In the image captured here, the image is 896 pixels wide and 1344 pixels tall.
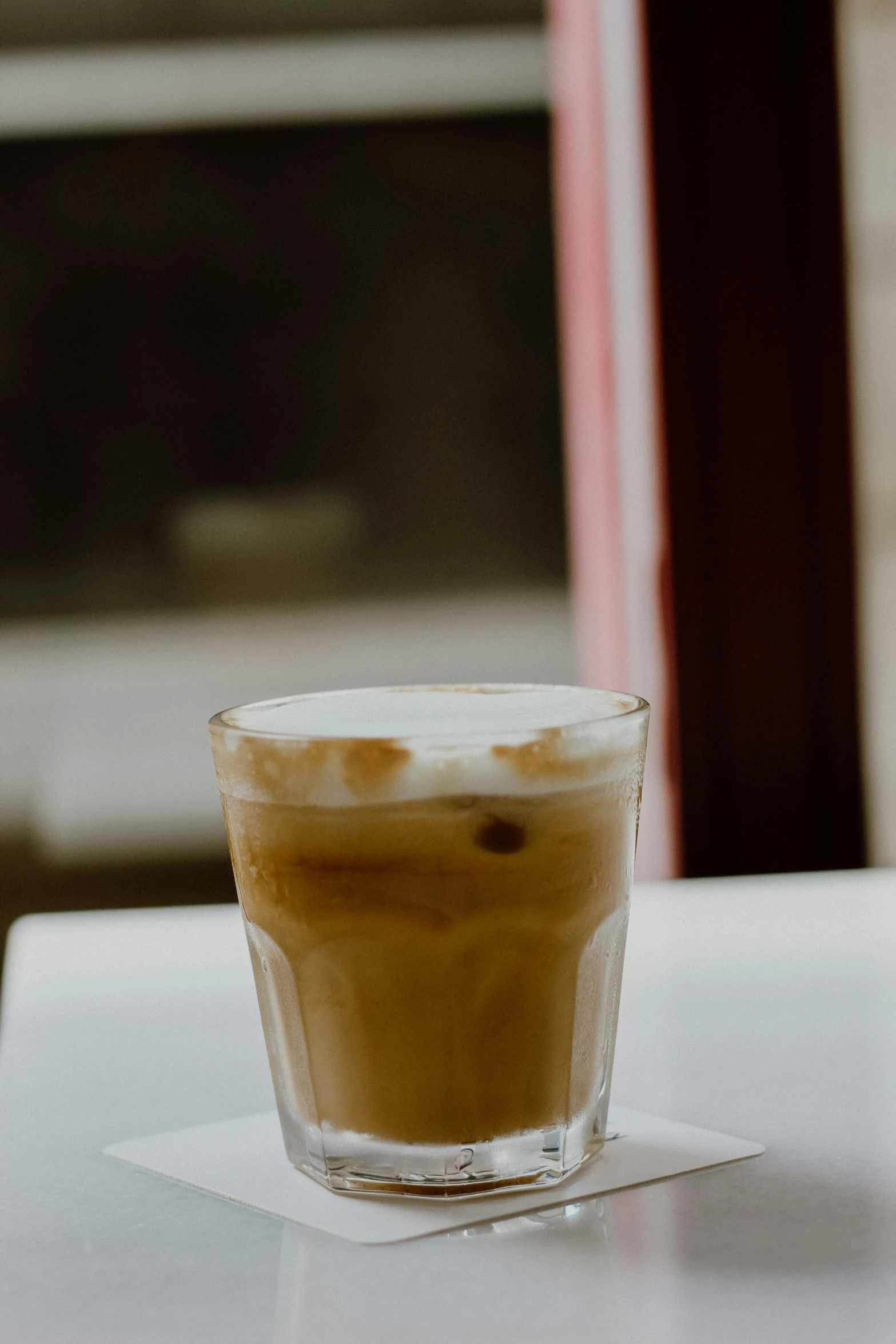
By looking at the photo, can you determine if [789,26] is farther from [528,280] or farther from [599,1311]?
[528,280]

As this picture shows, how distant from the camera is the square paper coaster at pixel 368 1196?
0.35 metres

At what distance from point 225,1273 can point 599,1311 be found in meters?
0.08

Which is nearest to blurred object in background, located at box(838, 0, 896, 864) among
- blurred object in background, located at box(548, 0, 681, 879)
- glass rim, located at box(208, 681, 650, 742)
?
blurred object in background, located at box(548, 0, 681, 879)

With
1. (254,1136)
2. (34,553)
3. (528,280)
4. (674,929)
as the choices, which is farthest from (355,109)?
(254,1136)

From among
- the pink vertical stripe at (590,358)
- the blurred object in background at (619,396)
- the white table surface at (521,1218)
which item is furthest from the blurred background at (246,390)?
the white table surface at (521,1218)

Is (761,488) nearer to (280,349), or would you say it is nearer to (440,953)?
(440,953)

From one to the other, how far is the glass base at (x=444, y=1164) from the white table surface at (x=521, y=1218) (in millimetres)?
20

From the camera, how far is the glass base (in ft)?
1.22

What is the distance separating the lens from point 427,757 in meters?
0.37

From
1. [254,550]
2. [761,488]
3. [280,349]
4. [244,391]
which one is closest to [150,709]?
[254,550]

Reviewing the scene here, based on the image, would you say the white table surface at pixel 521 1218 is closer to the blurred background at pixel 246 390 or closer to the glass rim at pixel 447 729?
the glass rim at pixel 447 729

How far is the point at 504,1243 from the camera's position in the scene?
0.34 metres

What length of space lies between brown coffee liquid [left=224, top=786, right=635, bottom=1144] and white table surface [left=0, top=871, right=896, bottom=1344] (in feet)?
0.11

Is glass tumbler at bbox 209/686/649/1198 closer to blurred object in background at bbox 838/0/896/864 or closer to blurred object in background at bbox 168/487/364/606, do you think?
blurred object in background at bbox 838/0/896/864
